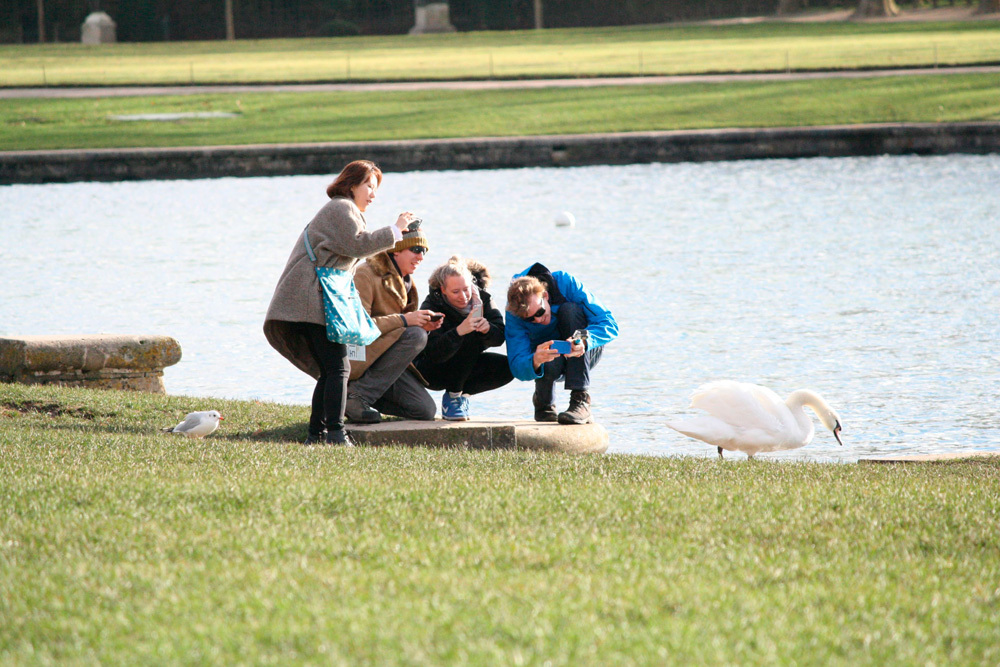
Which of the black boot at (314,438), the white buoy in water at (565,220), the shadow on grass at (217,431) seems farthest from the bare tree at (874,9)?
the black boot at (314,438)

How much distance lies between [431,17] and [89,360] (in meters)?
58.0

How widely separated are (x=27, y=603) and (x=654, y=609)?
188 centimetres

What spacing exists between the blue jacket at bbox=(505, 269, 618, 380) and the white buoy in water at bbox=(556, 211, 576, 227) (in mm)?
11424

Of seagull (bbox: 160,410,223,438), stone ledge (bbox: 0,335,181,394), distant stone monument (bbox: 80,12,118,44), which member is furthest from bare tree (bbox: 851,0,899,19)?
seagull (bbox: 160,410,223,438)

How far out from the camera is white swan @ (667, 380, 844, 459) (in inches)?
271

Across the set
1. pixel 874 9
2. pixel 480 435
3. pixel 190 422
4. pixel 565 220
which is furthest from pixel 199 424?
pixel 874 9

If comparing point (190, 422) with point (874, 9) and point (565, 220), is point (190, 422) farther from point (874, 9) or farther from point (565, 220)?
point (874, 9)

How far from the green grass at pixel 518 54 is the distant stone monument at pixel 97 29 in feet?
16.4

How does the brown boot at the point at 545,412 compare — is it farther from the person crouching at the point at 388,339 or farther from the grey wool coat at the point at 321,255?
the grey wool coat at the point at 321,255

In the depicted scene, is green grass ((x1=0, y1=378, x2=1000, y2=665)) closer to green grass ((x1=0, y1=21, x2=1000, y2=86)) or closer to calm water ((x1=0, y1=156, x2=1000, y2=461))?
calm water ((x1=0, y1=156, x2=1000, y2=461))

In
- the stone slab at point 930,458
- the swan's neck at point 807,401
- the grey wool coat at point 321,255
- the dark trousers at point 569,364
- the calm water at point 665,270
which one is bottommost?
the calm water at point 665,270

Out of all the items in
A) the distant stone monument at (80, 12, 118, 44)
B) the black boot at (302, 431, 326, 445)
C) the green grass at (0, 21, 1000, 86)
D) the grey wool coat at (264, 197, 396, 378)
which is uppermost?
the distant stone monument at (80, 12, 118, 44)

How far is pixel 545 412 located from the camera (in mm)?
7457

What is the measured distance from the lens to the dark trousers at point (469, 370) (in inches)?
292
